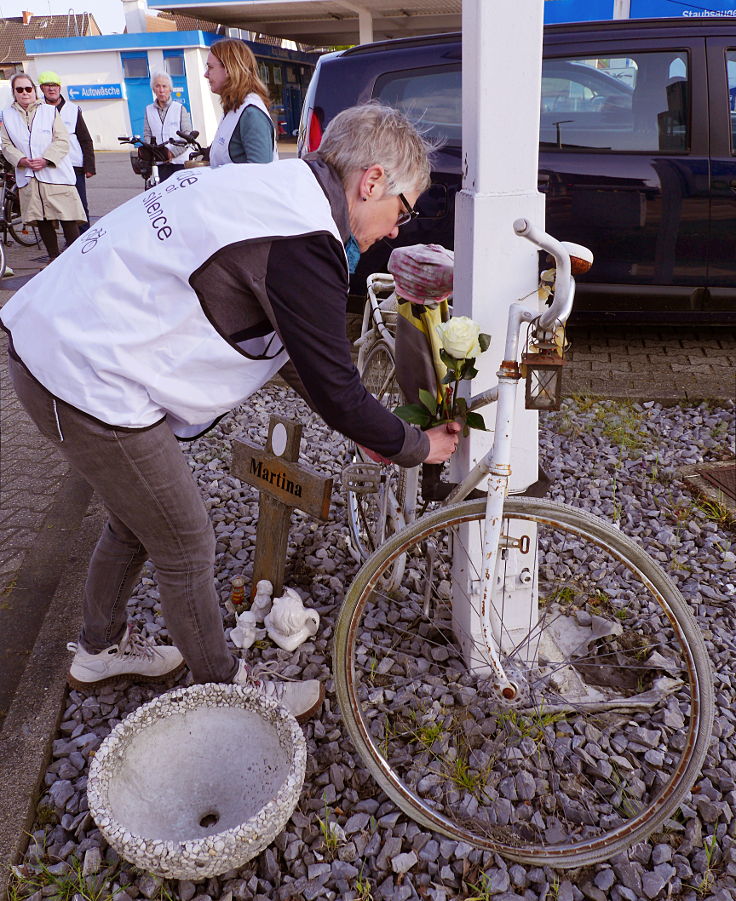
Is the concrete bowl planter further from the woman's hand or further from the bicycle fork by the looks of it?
the woman's hand

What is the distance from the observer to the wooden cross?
2.65m

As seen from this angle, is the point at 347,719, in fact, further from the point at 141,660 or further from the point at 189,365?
the point at 189,365

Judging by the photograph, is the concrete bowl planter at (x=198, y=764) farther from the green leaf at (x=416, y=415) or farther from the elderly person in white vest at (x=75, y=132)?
the elderly person in white vest at (x=75, y=132)

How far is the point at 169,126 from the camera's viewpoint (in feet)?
32.6

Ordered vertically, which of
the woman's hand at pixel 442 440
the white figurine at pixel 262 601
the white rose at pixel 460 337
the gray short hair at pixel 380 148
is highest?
the gray short hair at pixel 380 148

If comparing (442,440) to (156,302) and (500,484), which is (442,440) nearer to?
(500,484)

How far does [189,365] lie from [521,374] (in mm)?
767

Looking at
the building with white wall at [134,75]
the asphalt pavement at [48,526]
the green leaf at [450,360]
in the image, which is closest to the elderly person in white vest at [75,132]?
the asphalt pavement at [48,526]

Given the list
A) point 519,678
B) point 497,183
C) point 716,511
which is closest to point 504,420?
point 497,183

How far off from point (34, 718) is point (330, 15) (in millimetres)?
26632

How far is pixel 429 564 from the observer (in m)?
2.68

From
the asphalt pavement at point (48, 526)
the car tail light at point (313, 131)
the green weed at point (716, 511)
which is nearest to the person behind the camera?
the asphalt pavement at point (48, 526)

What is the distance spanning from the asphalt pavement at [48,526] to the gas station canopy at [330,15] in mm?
20106

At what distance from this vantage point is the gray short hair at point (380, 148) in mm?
1739
